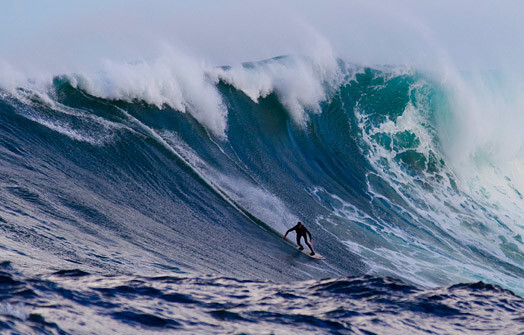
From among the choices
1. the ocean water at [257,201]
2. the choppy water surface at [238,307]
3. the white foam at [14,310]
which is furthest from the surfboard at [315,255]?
the white foam at [14,310]

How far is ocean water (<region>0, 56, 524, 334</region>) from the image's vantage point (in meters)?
4.96

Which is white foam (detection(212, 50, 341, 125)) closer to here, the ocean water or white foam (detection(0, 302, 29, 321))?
the ocean water

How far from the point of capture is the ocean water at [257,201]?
496 centimetres

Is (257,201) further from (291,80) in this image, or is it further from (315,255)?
(291,80)

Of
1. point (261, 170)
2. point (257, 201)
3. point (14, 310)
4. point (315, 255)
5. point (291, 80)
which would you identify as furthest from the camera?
point (291, 80)

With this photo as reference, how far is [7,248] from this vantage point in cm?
604

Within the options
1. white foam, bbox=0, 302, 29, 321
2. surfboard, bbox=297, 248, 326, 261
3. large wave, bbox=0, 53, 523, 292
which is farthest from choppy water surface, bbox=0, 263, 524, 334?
surfboard, bbox=297, 248, 326, 261

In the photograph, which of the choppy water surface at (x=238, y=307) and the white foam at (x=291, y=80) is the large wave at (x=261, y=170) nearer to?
the white foam at (x=291, y=80)

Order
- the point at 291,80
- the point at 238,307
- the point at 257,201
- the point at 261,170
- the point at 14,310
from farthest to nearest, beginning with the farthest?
the point at 291,80 < the point at 261,170 < the point at 257,201 < the point at 238,307 < the point at 14,310

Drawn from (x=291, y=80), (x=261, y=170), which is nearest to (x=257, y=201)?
(x=261, y=170)

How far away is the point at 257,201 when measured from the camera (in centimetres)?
1217

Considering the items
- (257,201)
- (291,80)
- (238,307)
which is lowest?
(238,307)

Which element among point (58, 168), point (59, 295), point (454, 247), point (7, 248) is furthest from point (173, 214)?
→ point (454, 247)

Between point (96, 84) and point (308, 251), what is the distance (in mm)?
6425
